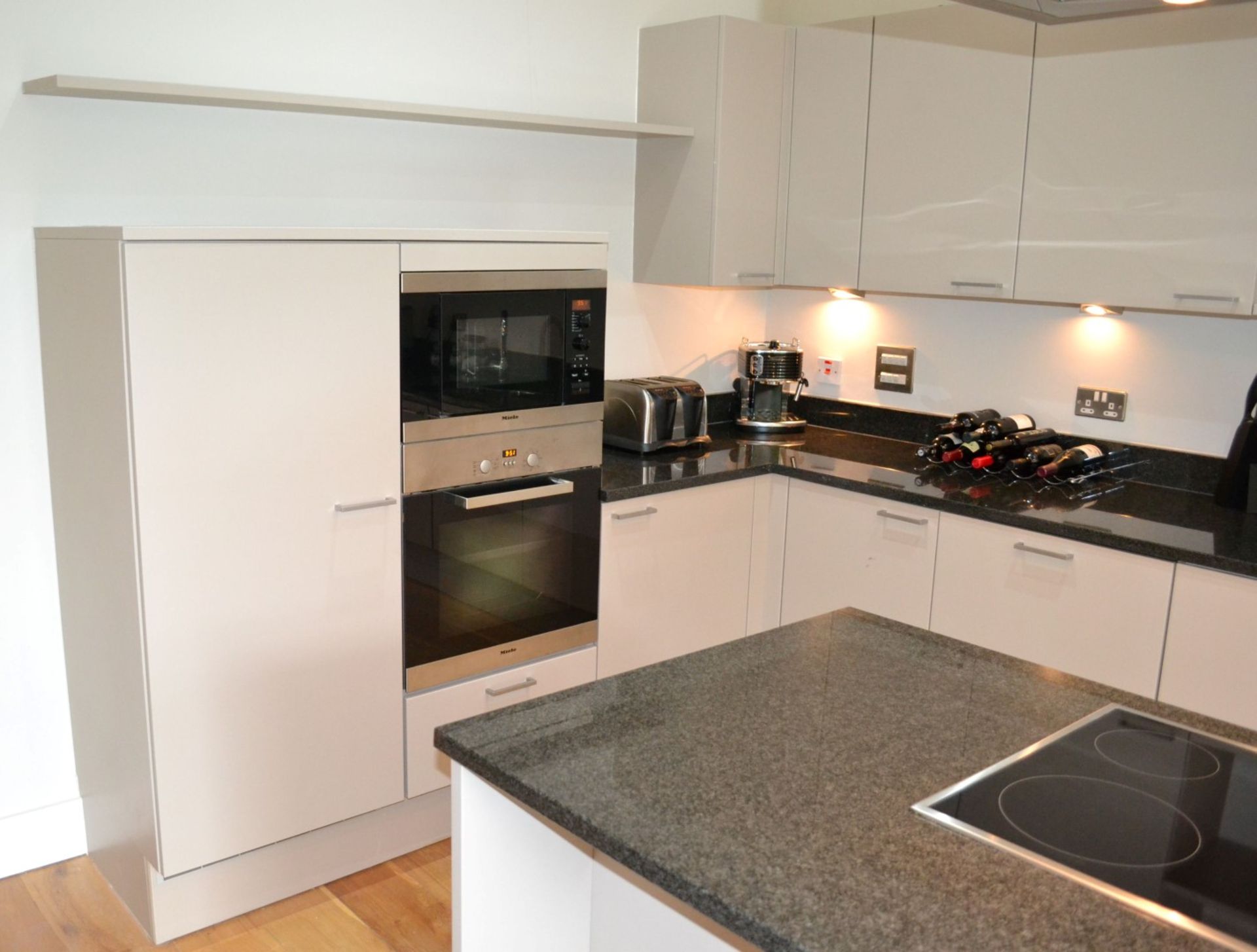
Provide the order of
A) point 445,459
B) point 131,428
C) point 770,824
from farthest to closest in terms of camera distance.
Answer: point 445,459 < point 131,428 < point 770,824

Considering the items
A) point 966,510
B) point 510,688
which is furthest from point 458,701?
point 966,510

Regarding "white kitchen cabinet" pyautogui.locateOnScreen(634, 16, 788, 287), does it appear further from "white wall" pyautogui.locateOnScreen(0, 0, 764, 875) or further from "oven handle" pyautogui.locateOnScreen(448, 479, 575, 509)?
"oven handle" pyautogui.locateOnScreen(448, 479, 575, 509)

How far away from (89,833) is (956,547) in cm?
236

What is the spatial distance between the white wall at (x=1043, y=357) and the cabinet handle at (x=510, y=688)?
1665 millimetres

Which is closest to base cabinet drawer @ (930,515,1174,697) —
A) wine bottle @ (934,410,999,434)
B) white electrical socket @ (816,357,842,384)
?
wine bottle @ (934,410,999,434)

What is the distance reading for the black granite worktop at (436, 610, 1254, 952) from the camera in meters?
1.14

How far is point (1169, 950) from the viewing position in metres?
1.09

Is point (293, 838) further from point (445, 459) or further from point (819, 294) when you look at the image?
point (819, 294)

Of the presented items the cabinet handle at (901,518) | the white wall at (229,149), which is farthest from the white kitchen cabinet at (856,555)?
the white wall at (229,149)

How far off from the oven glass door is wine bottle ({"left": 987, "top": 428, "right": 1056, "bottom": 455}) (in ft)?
3.94

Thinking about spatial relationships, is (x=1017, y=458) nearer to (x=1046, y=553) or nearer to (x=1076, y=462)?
(x=1076, y=462)

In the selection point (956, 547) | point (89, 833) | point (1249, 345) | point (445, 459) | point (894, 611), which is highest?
point (1249, 345)

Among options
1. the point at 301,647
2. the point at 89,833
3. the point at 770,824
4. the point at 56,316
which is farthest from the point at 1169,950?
the point at 89,833

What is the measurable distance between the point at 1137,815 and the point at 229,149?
8.08 ft
